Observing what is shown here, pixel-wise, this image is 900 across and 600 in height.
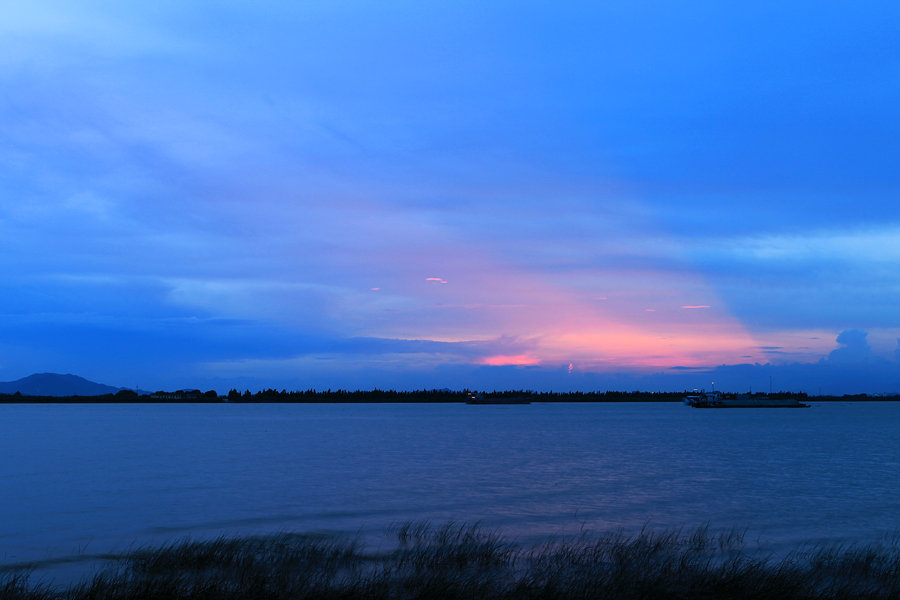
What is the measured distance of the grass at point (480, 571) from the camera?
52.8 ft

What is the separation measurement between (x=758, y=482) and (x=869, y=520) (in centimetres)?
1435

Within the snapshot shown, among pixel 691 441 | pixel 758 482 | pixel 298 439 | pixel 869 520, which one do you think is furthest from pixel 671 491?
pixel 298 439

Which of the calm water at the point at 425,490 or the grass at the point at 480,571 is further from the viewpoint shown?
the calm water at the point at 425,490

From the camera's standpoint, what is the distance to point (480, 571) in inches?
805

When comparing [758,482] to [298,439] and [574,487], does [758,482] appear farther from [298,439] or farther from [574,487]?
[298,439]

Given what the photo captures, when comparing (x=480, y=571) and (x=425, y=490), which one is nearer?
(x=480, y=571)

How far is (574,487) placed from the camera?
4241 centimetres

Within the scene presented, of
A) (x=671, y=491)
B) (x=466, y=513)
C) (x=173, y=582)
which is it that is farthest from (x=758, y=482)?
(x=173, y=582)

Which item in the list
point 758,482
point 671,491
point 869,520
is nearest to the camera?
point 869,520

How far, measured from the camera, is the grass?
52.8 feet

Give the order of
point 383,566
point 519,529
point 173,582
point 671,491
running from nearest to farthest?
point 173,582
point 383,566
point 519,529
point 671,491

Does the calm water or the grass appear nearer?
the grass

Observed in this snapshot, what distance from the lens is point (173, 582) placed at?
1705 centimetres

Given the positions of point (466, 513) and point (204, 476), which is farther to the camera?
point (204, 476)
